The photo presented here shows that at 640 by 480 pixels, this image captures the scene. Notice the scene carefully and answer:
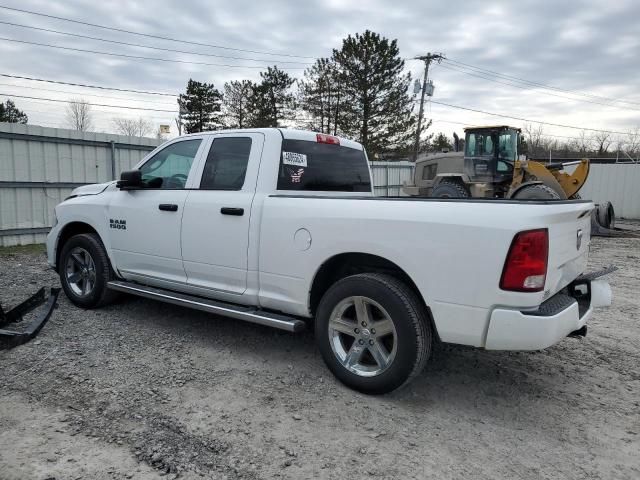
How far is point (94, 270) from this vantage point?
5.39m

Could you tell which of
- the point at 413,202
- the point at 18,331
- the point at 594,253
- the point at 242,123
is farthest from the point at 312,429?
the point at 242,123

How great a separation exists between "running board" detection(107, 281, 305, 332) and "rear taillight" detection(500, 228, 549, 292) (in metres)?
1.60

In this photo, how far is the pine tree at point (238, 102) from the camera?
37000mm

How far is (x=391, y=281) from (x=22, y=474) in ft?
7.97

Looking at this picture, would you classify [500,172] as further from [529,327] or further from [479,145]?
[529,327]

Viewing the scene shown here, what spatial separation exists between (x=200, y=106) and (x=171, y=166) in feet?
113

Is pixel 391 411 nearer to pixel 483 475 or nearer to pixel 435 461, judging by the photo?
pixel 435 461

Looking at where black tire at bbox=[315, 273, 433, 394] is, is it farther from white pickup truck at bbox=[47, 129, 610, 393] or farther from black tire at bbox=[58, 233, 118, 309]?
black tire at bbox=[58, 233, 118, 309]

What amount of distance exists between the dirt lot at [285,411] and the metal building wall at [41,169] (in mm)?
6898

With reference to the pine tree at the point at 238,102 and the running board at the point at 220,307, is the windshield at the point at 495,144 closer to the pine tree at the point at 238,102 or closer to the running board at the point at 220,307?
the running board at the point at 220,307

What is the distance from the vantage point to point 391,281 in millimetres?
3400

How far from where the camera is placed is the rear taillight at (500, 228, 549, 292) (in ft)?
9.34

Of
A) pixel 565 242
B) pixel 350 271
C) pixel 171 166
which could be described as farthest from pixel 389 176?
pixel 565 242

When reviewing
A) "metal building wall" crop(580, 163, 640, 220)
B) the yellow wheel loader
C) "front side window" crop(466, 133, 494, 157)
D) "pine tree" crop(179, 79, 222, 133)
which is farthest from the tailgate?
"pine tree" crop(179, 79, 222, 133)
